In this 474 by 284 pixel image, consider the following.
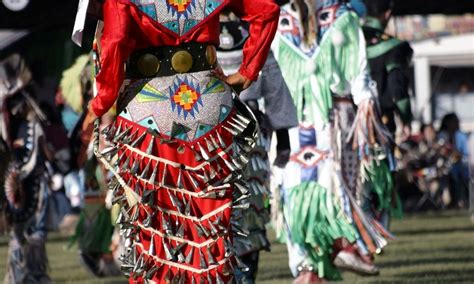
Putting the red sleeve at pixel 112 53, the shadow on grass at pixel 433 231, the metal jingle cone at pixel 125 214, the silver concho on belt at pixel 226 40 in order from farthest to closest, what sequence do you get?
the shadow on grass at pixel 433 231 → the silver concho on belt at pixel 226 40 → the metal jingle cone at pixel 125 214 → the red sleeve at pixel 112 53

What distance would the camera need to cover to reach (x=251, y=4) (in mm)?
6184

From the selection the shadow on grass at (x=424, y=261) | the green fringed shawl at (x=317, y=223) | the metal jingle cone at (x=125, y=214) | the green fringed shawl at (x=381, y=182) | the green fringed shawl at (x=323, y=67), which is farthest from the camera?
the shadow on grass at (x=424, y=261)

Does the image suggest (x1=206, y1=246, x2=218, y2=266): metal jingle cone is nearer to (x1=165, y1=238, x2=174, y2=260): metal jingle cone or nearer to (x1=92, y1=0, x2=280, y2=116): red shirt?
(x1=165, y1=238, x2=174, y2=260): metal jingle cone

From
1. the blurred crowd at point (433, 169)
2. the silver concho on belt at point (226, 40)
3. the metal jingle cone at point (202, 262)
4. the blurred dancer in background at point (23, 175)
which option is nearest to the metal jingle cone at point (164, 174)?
the metal jingle cone at point (202, 262)

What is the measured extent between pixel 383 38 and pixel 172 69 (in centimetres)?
584

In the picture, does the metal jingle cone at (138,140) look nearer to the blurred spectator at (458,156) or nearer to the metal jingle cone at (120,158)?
the metal jingle cone at (120,158)

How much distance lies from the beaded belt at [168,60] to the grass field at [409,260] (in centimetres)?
405

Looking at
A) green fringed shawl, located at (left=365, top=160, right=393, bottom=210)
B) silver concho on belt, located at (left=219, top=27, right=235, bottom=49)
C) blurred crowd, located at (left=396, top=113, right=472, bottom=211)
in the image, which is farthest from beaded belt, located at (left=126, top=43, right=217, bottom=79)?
blurred crowd, located at (left=396, top=113, right=472, bottom=211)

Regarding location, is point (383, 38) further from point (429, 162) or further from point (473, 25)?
point (473, 25)

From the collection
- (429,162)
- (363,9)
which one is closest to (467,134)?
(429,162)

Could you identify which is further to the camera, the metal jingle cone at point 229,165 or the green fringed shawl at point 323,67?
the green fringed shawl at point 323,67

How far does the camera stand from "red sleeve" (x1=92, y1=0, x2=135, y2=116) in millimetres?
5922

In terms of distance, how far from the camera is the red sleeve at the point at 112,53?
5922mm

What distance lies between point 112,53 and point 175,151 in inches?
19.0
